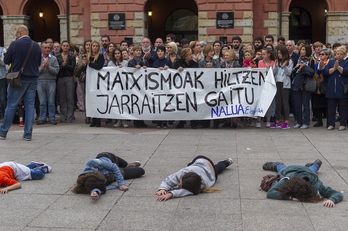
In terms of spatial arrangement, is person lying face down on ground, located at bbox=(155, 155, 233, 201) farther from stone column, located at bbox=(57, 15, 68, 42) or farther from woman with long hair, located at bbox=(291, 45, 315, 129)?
stone column, located at bbox=(57, 15, 68, 42)

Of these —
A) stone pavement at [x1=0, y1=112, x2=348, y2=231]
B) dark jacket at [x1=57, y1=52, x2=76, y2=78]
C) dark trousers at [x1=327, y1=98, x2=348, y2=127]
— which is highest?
dark jacket at [x1=57, y1=52, x2=76, y2=78]

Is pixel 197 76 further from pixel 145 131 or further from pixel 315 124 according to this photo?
pixel 315 124

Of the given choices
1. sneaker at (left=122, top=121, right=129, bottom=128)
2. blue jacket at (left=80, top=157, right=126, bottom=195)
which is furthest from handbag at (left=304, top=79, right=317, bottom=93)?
blue jacket at (left=80, top=157, right=126, bottom=195)

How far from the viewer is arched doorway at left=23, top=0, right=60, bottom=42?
2933 centimetres

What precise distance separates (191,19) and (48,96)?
580 inches

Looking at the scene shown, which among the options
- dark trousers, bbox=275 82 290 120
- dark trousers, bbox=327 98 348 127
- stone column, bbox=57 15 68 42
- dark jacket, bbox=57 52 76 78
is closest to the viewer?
dark trousers, bbox=327 98 348 127

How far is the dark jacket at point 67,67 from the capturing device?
44.9ft

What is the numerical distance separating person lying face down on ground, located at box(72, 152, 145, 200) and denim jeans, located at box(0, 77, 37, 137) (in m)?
3.42

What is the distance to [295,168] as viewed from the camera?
7.04m

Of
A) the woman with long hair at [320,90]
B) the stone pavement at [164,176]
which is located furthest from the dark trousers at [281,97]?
the woman with long hair at [320,90]

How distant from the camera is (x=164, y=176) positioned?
7922 mm

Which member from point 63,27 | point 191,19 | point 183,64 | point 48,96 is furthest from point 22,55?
point 191,19

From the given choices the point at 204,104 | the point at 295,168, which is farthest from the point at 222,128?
the point at 295,168

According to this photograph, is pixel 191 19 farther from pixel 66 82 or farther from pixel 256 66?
pixel 256 66
